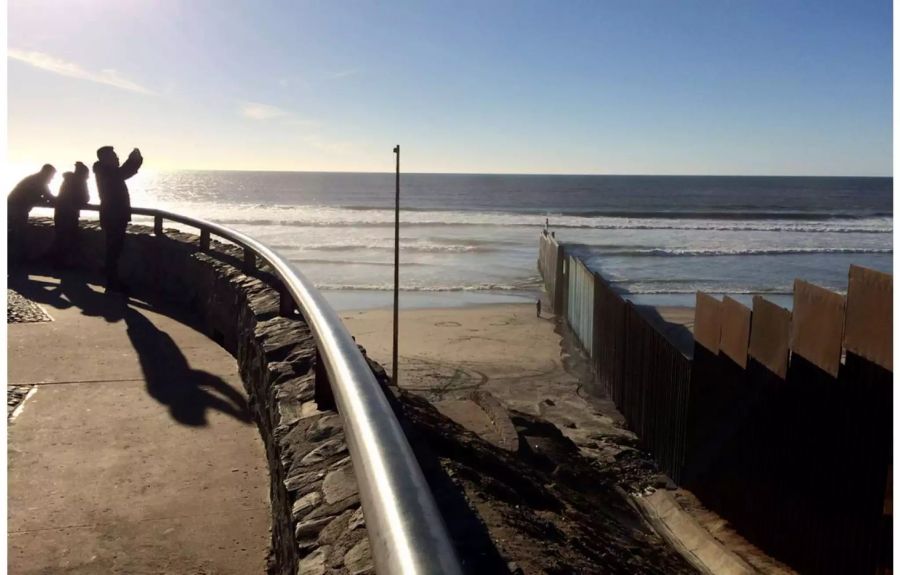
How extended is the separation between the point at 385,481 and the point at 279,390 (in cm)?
225

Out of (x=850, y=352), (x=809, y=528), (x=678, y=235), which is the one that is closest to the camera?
(x=850, y=352)

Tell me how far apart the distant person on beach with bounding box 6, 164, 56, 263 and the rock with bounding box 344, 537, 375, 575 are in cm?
839

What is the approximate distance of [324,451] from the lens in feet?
8.96

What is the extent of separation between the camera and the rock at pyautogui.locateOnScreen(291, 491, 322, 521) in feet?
7.83

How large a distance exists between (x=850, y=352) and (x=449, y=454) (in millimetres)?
3440

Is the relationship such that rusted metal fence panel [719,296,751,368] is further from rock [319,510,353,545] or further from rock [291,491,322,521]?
rock [319,510,353,545]

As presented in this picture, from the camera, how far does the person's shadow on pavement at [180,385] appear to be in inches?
177

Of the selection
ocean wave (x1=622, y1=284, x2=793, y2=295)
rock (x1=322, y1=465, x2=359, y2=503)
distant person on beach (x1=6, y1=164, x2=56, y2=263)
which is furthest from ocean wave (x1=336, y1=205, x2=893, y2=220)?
rock (x1=322, y1=465, x2=359, y2=503)

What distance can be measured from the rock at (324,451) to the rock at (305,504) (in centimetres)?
21

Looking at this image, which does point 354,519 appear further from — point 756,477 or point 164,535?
point 756,477

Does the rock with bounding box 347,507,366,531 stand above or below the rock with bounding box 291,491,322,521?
above

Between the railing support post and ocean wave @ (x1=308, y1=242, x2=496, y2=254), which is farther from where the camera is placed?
ocean wave @ (x1=308, y1=242, x2=496, y2=254)

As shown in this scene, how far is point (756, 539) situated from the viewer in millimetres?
6754

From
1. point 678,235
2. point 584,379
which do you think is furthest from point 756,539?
point 678,235
